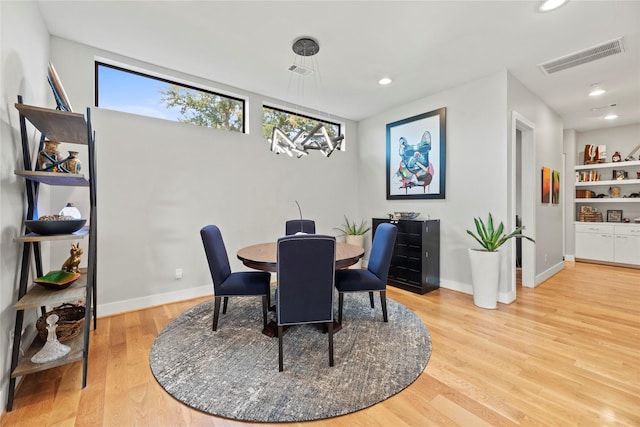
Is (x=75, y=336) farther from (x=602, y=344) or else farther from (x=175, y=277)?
(x=602, y=344)

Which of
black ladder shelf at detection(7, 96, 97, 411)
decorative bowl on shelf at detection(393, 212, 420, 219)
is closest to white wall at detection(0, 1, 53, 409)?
black ladder shelf at detection(7, 96, 97, 411)

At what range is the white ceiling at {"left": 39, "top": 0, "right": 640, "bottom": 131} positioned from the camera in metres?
2.29

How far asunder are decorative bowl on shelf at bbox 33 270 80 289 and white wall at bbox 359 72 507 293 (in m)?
4.10

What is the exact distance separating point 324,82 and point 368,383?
11.2 feet

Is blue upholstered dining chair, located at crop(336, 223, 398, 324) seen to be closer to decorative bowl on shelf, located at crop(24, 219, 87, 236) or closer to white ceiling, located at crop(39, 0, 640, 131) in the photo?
white ceiling, located at crop(39, 0, 640, 131)

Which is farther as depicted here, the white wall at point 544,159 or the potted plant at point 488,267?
the white wall at point 544,159

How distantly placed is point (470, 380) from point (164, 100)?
164 inches

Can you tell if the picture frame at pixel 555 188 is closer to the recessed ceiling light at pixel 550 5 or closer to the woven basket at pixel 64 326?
the recessed ceiling light at pixel 550 5

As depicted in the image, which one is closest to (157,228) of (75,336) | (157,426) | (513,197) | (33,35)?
(75,336)

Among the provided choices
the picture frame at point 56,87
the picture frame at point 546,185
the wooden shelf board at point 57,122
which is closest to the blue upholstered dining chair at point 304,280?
the wooden shelf board at point 57,122

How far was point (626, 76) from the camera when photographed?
338 cm

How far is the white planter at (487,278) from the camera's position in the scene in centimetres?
315

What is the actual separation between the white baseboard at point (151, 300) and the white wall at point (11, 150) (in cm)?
92

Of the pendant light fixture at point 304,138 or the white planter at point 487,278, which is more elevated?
the pendant light fixture at point 304,138
